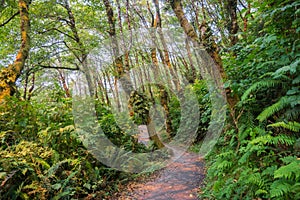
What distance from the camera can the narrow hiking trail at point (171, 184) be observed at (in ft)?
15.3

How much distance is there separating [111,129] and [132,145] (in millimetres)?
928

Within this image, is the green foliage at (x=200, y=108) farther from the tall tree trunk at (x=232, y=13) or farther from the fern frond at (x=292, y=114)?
the fern frond at (x=292, y=114)

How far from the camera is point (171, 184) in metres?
5.28

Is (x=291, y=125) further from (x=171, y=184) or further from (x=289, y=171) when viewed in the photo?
(x=171, y=184)

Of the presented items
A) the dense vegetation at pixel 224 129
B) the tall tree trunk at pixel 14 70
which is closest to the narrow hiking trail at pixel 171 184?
the dense vegetation at pixel 224 129

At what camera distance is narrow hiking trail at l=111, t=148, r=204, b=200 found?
4.66 meters

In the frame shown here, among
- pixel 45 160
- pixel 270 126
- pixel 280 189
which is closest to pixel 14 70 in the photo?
pixel 45 160

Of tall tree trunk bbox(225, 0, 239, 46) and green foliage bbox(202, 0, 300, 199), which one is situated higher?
tall tree trunk bbox(225, 0, 239, 46)

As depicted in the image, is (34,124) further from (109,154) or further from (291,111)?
(291,111)

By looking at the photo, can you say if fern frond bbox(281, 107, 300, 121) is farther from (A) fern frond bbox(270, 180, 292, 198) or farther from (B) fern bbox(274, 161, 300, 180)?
(A) fern frond bbox(270, 180, 292, 198)

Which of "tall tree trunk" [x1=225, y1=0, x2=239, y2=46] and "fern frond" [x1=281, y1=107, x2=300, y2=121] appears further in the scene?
"tall tree trunk" [x1=225, y1=0, x2=239, y2=46]

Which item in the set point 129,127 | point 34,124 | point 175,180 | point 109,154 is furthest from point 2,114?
point 175,180

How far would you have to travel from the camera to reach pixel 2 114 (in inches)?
206

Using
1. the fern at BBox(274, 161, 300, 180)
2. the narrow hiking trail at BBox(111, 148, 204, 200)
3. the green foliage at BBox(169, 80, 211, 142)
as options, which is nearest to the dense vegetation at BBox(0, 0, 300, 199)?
the fern at BBox(274, 161, 300, 180)
